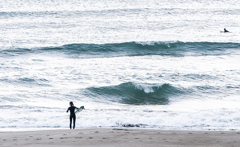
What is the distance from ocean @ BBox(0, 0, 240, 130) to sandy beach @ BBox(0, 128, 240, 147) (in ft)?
6.70

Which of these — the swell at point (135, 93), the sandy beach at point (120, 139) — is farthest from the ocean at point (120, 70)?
the sandy beach at point (120, 139)

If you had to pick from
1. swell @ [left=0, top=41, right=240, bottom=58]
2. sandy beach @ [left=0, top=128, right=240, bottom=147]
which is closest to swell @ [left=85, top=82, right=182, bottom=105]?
sandy beach @ [left=0, top=128, right=240, bottom=147]

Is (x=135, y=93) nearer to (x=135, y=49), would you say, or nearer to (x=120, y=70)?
(x=120, y=70)

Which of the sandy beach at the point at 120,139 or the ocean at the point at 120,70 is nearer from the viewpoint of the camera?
the sandy beach at the point at 120,139

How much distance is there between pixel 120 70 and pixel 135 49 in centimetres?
767

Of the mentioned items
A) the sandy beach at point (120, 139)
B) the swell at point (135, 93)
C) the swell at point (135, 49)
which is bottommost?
the sandy beach at point (120, 139)

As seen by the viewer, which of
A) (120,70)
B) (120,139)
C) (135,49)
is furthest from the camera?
(135,49)

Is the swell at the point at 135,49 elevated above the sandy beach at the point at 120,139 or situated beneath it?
elevated above

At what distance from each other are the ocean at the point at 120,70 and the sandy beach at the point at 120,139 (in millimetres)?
2043

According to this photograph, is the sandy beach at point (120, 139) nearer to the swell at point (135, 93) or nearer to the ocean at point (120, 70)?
the ocean at point (120, 70)

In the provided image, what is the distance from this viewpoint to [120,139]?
9336 mm

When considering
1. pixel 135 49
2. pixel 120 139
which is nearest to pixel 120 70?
pixel 135 49

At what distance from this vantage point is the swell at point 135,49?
90.5 ft

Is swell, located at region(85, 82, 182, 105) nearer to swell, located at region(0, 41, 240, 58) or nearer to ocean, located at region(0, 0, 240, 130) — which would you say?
ocean, located at region(0, 0, 240, 130)
